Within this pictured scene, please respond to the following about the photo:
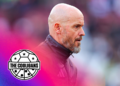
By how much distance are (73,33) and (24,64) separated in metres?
0.47

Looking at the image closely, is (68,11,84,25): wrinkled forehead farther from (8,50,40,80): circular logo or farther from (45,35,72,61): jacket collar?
(8,50,40,80): circular logo

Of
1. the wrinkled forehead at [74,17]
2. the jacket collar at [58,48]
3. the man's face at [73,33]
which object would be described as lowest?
the jacket collar at [58,48]

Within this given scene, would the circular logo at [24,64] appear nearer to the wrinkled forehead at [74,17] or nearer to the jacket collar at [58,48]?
the jacket collar at [58,48]

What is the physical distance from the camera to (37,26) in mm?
1934

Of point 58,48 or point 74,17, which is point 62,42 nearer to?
point 58,48

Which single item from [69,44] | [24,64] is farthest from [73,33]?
[24,64]

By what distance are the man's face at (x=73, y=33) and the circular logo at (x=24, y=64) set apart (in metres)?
0.29

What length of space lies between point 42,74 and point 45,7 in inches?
40.6

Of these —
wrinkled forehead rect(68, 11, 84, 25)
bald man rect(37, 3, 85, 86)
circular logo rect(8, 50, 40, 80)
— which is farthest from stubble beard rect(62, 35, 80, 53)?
circular logo rect(8, 50, 40, 80)

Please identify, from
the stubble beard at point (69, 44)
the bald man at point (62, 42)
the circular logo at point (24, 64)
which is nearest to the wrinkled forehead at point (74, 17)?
the bald man at point (62, 42)

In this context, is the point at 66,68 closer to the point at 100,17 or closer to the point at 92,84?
the point at 92,84

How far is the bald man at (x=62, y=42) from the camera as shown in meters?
1.15

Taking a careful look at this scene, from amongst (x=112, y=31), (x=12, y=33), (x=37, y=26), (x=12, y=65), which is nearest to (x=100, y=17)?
(x=112, y=31)

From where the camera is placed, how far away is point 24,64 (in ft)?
4.00
